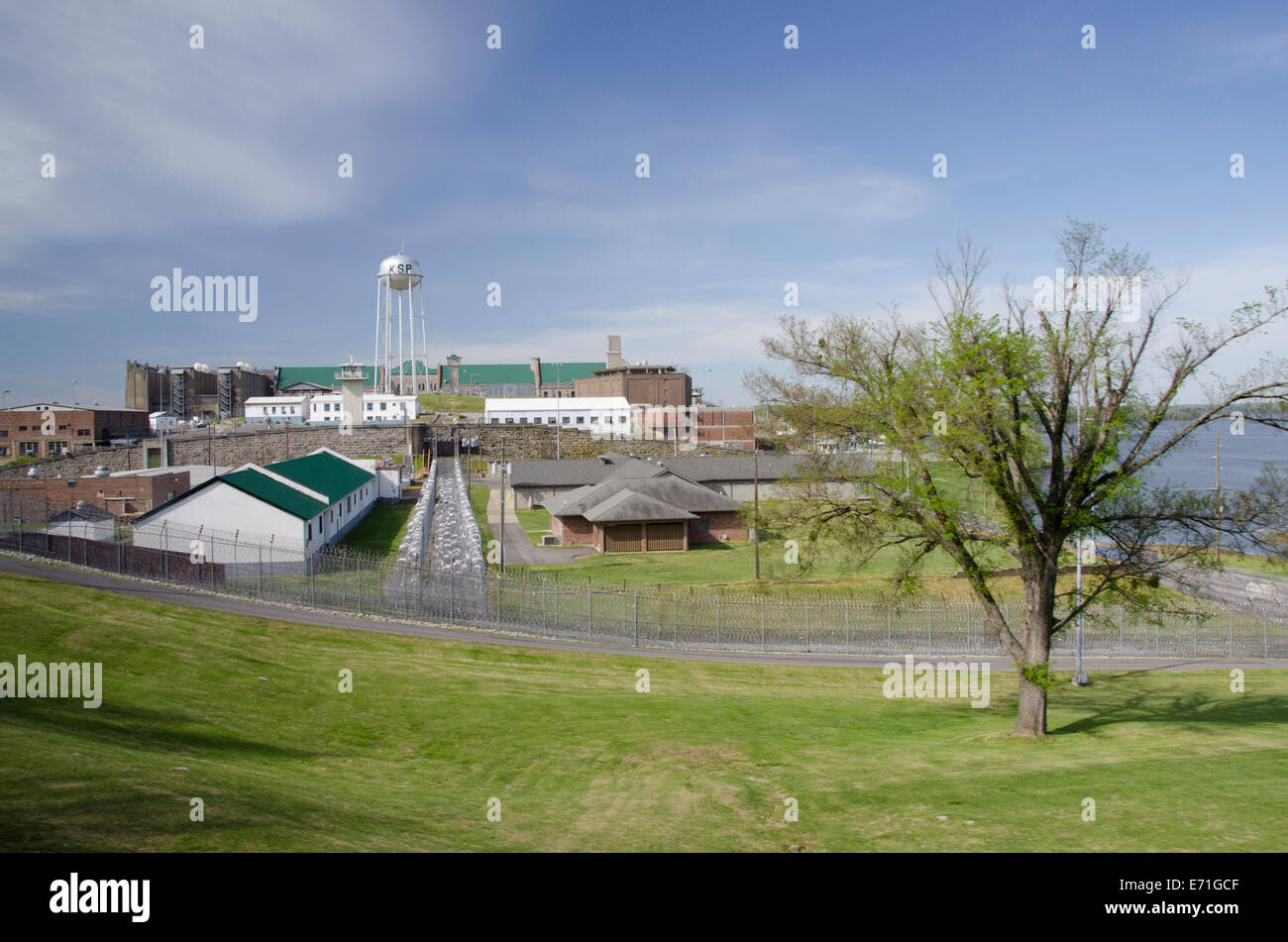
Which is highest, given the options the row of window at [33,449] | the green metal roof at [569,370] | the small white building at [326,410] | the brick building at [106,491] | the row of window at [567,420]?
the green metal roof at [569,370]

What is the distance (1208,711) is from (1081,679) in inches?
178

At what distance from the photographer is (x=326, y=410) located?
388 ft

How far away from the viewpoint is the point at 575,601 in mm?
30016

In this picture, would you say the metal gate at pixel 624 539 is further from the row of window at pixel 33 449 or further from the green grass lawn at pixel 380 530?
the row of window at pixel 33 449

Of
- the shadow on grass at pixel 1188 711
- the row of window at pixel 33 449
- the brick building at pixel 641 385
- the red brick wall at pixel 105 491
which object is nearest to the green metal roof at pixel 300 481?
the red brick wall at pixel 105 491

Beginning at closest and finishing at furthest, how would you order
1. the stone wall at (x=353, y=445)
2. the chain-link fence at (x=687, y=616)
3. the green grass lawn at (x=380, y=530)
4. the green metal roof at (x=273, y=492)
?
the chain-link fence at (x=687, y=616), the green metal roof at (x=273, y=492), the green grass lawn at (x=380, y=530), the stone wall at (x=353, y=445)

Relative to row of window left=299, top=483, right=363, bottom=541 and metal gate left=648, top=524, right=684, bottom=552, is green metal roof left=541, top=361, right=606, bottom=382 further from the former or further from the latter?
metal gate left=648, top=524, right=684, bottom=552

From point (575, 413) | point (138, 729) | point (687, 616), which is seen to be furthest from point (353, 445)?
point (138, 729)

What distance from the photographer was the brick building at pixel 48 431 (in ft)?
330

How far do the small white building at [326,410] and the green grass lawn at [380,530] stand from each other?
4021cm

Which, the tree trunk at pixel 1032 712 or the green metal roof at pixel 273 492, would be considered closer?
the tree trunk at pixel 1032 712

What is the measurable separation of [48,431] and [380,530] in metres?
72.9
